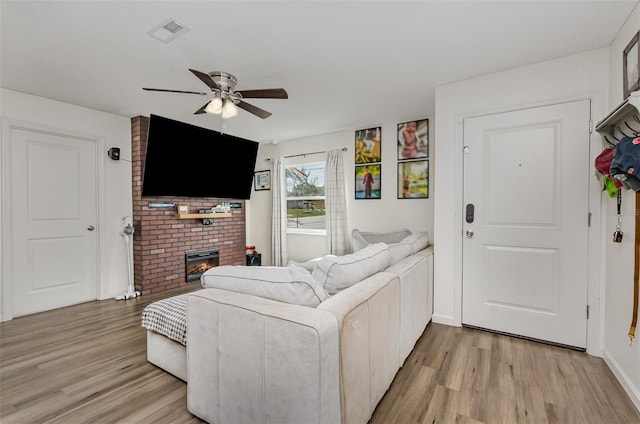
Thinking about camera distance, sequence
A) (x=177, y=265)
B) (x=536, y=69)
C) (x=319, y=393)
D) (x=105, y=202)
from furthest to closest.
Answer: (x=177, y=265) → (x=105, y=202) → (x=536, y=69) → (x=319, y=393)

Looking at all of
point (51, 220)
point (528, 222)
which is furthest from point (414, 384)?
point (51, 220)

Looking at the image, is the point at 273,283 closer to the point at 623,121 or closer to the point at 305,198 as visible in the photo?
the point at 623,121

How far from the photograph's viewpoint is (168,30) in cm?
197

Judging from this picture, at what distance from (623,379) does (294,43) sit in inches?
122

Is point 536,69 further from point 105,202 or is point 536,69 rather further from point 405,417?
point 105,202

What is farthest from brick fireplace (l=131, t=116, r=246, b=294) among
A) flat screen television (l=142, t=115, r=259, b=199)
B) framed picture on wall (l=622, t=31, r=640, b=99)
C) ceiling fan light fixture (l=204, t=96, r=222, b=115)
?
framed picture on wall (l=622, t=31, r=640, b=99)

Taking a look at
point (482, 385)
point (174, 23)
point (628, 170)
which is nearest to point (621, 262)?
point (628, 170)

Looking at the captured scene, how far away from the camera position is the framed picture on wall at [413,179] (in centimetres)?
378

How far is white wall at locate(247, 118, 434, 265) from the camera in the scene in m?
3.89

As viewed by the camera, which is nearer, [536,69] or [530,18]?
[530,18]

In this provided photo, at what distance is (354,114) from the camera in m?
3.74

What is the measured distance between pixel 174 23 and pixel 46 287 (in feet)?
10.8

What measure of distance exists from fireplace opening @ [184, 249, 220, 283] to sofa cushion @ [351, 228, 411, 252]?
7.98 feet

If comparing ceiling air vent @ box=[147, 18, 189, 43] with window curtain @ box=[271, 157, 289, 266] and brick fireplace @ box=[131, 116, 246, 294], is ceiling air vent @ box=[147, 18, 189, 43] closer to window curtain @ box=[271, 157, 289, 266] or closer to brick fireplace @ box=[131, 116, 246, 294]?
brick fireplace @ box=[131, 116, 246, 294]
